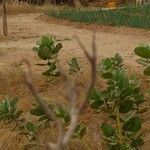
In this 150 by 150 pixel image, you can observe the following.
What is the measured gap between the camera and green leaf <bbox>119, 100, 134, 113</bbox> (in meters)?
3.66

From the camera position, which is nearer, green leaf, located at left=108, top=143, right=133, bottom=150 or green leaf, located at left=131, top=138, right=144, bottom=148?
green leaf, located at left=108, top=143, right=133, bottom=150

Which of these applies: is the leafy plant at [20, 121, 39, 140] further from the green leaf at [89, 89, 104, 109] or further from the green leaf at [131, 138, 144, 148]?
the green leaf at [131, 138, 144, 148]

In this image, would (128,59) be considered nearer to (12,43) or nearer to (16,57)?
(16,57)

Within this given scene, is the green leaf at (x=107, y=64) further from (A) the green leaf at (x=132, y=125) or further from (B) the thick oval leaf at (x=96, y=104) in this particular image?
(A) the green leaf at (x=132, y=125)

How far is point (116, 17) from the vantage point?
1445cm

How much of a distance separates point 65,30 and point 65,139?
11.6m

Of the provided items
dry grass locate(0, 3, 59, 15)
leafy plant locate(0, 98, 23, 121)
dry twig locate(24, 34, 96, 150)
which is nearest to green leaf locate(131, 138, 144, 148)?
leafy plant locate(0, 98, 23, 121)

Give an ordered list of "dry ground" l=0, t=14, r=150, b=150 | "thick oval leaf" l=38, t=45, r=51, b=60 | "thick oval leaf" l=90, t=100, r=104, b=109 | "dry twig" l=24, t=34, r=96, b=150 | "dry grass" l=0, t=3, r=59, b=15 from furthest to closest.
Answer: "dry grass" l=0, t=3, r=59, b=15 → "dry ground" l=0, t=14, r=150, b=150 → "thick oval leaf" l=38, t=45, r=51, b=60 → "thick oval leaf" l=90, t=100, r=104, b=109 → "dry twig" l=24, t=34, r=96, b=150

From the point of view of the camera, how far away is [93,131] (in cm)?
520

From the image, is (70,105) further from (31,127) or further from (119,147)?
(31,127)

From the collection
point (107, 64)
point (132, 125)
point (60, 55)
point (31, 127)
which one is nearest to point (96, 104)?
point (132, 125)

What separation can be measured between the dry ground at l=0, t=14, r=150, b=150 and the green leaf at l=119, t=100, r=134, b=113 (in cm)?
34

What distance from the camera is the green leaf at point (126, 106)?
144 inches

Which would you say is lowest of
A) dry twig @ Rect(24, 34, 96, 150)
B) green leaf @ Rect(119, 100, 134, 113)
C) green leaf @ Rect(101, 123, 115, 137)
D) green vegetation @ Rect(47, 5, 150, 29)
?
green vegetation @ Rect(47, 5, 150, 29)
